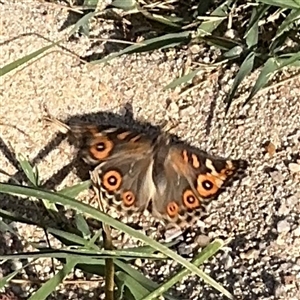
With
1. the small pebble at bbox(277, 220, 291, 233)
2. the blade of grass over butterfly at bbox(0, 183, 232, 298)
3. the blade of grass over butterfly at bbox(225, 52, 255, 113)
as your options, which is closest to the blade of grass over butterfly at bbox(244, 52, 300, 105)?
the blade of grass over butterfly at bbox(225, 52, 255, 113)

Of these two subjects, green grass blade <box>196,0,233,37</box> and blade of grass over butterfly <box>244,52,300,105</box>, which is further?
green grass blade <box>196,0,233,37</box>

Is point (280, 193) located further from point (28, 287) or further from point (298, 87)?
point (28, 287)

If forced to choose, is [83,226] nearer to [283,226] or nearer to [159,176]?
[159,176]

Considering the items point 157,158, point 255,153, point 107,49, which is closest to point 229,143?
point 255,153

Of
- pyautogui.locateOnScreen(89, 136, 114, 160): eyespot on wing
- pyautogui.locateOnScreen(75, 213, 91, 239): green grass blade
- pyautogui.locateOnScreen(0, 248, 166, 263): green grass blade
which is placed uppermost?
pyautogui.locateOnScreen(89, 136, 114, 160): eyespot on wing

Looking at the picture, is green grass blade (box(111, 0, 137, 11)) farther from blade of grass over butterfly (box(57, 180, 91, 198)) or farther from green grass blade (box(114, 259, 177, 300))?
green grass blade (box(114, 259, 177, 300))

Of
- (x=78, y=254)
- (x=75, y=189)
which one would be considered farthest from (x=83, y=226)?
(x=78, y=254)
